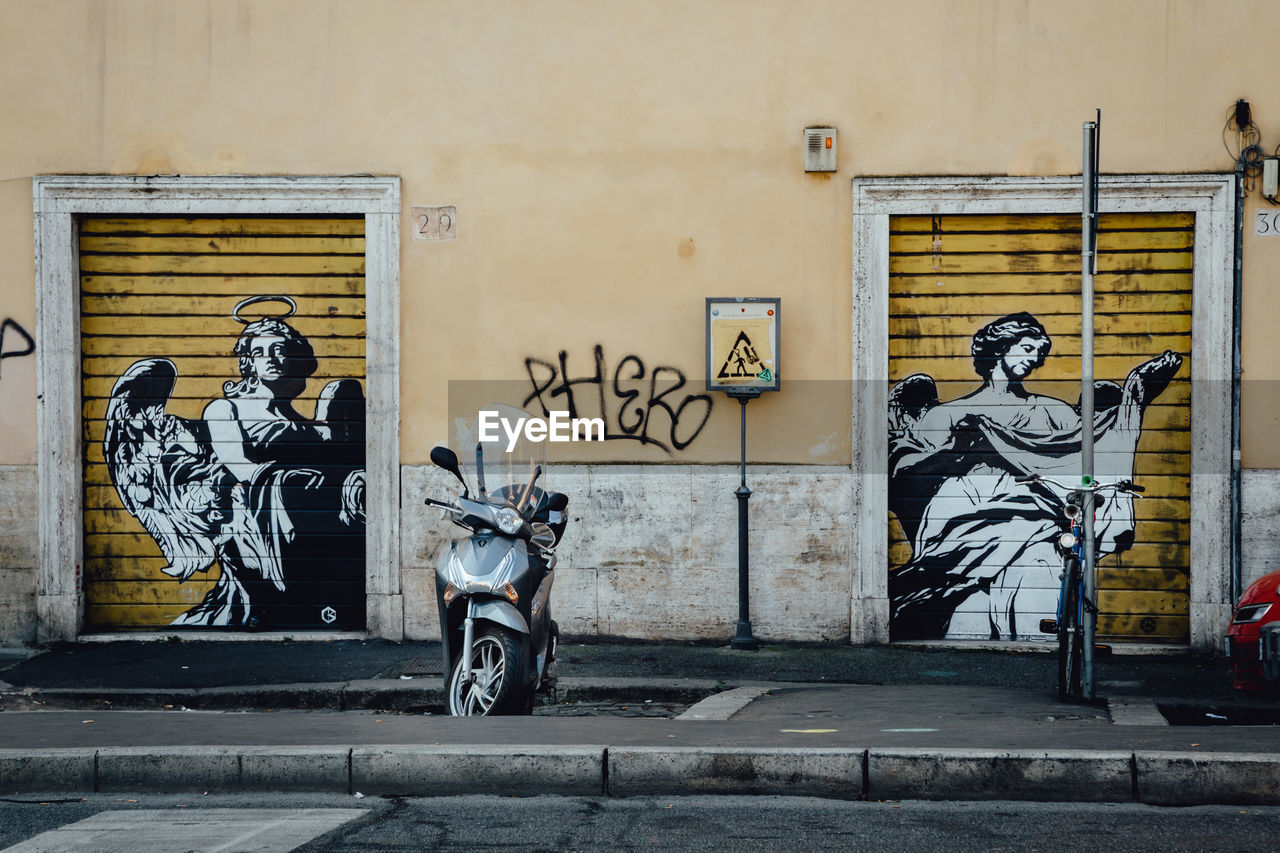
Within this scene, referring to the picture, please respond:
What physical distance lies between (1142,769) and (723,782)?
171 cm

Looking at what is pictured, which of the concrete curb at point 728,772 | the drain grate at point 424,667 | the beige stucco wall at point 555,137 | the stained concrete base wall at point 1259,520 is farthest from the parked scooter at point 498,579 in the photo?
the stained concrete base wall at point 1259,520

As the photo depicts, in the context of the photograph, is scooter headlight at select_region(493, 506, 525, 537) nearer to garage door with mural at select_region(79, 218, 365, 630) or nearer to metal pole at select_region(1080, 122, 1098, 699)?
metal pole at select_region(1080, 122, 1098, 699)

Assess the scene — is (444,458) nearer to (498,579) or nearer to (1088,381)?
(498,579)

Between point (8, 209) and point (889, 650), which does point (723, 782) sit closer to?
point (889, 650)

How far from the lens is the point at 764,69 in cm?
862

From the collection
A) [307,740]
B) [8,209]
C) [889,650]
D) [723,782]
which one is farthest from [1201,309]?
[8,209]

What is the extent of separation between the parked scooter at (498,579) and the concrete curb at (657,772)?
0.76 m

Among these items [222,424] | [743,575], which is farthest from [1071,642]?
[222,424]

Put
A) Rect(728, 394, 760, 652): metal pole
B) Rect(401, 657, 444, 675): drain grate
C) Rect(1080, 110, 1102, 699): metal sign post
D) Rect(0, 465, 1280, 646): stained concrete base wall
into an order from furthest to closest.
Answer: Rect(0, 465, 1280, 646): stained concrete base wall < Rect(728, 394, 760, 652): metal pole < Rect(401, 657, 444, 675): drain grate < Rect(1080, 110, 1102, 699): metal sign post

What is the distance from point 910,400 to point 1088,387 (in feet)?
7.24

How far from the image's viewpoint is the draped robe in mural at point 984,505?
8.73 metres

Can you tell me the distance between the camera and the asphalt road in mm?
4336

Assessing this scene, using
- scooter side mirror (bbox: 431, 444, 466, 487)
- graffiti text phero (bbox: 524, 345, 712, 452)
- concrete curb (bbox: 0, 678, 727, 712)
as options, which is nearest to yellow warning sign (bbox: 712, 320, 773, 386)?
graffiti text phero (bbox: 524, 345, 712, 452)

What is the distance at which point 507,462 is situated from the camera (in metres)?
6.14
